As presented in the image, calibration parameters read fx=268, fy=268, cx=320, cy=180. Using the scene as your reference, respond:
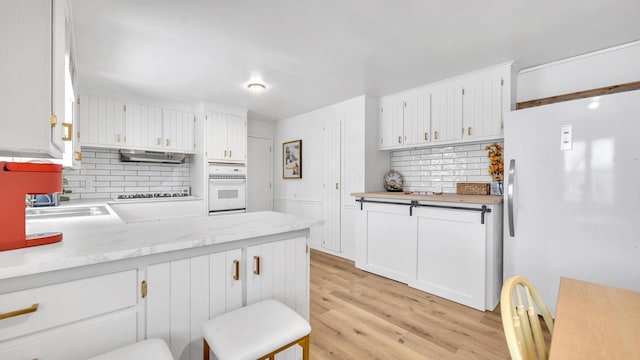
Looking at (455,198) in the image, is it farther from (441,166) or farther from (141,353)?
(141,353)

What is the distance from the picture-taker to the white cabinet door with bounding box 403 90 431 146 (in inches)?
130

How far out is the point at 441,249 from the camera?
8.80 ft

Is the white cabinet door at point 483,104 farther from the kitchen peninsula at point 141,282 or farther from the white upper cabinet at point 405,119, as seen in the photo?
the kitchen peninsula at point 141,282

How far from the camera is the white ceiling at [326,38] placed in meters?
1.83

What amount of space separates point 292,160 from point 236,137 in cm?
110

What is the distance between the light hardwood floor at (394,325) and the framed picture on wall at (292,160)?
231 cm

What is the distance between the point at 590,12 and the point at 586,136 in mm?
852

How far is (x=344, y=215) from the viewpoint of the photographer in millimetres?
4051

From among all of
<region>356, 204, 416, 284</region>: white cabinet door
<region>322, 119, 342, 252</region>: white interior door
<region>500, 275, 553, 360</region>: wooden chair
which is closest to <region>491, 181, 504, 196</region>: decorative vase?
<region>356, 204, 416, 284</region>: white cabinet door

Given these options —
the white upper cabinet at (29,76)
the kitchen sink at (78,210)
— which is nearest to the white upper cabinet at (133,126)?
the kitchen sink at (78,210)

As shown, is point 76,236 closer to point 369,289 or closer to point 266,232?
point 266,232

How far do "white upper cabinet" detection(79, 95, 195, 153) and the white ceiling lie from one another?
41 centimetres

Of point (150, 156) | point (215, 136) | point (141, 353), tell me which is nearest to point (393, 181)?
point (215, 136)

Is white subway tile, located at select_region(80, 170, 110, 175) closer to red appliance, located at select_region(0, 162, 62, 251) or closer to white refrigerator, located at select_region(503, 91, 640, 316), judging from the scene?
red appliance, located at select_region(0, 162, 62, 251)
